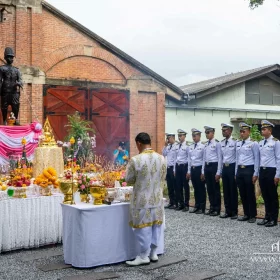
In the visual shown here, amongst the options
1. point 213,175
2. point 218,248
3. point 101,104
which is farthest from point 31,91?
point 218,248

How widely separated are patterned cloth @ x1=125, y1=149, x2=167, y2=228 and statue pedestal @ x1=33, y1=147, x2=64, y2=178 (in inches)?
164

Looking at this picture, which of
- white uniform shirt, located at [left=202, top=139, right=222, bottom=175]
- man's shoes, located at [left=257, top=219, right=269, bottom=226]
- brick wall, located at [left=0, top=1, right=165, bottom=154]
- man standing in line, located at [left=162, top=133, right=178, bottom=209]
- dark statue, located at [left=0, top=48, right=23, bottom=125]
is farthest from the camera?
brick wall, located at [left=0, top=1, right=165, bottom=154]

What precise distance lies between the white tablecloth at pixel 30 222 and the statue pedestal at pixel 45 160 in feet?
8.75

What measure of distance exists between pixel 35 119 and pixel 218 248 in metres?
9.14

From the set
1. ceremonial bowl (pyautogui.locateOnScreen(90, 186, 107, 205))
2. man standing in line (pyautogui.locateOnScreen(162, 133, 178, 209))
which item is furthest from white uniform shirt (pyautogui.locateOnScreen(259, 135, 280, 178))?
ceremonial bowl (pyautogui.locateOnScreen(90, 186, 107, 205))

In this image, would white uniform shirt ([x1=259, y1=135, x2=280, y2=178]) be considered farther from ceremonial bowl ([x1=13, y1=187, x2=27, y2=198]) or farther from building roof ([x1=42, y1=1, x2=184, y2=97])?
building roof ([x1=42, y1=1, x2=184, y2=97])

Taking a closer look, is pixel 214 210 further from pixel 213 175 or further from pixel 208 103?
pixel 208 103

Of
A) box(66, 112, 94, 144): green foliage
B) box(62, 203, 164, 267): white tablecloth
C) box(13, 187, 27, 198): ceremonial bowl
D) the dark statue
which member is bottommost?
box(62, 203, 164, 267): white tablecloth

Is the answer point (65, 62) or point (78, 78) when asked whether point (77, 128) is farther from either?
point (65, 62)

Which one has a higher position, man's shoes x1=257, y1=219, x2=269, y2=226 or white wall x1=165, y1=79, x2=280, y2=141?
white wall x1=165, y1=79, x2=280, y2=141

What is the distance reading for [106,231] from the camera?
5.38 metres

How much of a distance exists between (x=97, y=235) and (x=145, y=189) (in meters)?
0.81

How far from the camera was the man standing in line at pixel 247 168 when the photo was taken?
326 inches

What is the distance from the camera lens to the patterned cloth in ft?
17.1
